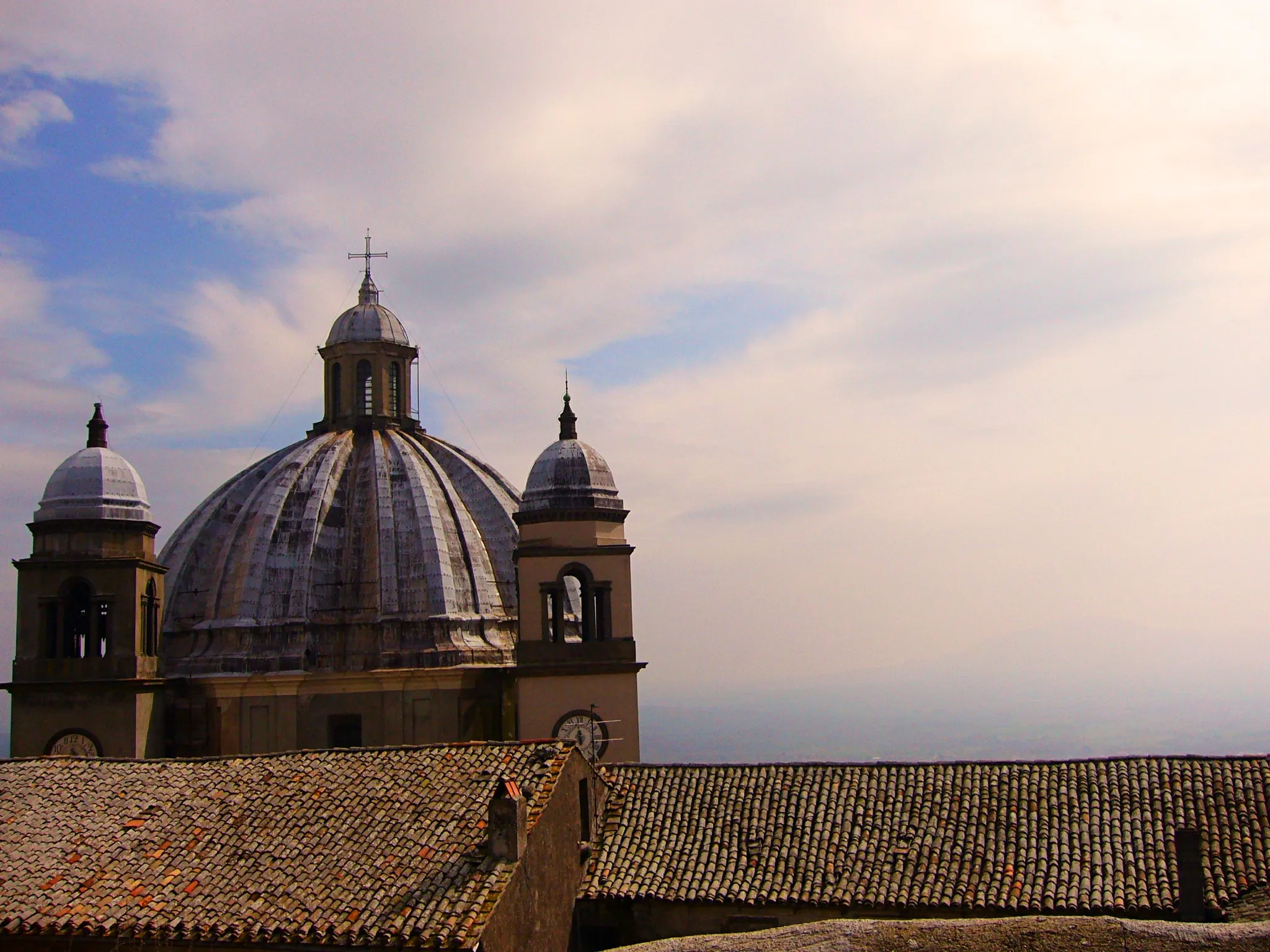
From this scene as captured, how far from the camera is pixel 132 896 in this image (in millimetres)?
18000

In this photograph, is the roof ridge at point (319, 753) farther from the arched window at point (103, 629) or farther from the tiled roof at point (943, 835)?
the arched window at point (103, 629)

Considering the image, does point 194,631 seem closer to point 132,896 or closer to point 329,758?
point 329,758

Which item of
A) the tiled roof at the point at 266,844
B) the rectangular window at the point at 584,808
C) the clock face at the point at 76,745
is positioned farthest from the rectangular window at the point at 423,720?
the rectangular window at the point at 584,808

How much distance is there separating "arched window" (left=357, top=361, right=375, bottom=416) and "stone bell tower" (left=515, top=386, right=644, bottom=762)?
721 cm

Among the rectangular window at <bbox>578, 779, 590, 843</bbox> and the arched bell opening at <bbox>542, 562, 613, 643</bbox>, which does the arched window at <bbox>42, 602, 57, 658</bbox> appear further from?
the rectangular window at <bbox>578, 779, 590, 843</bbox>

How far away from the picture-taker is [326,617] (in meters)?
30.9

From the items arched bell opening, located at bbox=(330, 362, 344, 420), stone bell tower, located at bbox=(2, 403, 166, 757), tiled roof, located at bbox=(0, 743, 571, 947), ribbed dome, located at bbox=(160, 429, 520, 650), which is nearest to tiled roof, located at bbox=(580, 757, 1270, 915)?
tiled roof, located at bbox=(0, 743, 571, 947)

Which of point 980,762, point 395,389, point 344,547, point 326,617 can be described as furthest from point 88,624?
point 980,762

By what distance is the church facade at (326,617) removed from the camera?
28750 mm

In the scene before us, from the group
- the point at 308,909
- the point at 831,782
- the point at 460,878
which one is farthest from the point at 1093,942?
the point at 831,782

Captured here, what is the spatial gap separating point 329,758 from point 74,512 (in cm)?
1095

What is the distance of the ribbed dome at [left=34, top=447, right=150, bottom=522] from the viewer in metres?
29.0

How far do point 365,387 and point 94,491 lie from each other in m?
8.68

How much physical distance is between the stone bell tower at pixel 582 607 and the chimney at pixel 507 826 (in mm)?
10482
